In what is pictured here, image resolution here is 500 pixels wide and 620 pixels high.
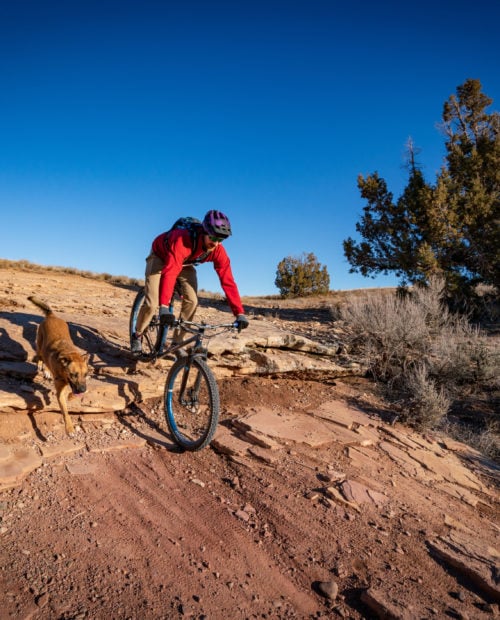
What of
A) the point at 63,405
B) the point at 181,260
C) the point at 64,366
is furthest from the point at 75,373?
the point at 181,260

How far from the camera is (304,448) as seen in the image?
4.87 meters

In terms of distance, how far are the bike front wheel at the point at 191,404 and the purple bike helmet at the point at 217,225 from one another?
4.57 ft

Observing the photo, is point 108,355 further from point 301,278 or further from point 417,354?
point 301,278

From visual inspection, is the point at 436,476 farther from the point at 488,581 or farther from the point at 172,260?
the point at 172,260

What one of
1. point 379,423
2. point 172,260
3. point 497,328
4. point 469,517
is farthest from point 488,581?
point 497,328

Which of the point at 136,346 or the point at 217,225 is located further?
the point at 136,346

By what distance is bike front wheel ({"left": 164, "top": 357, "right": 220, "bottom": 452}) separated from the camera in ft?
13.8

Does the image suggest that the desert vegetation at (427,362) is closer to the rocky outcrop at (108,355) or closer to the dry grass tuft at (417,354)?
the dry grass tuft at (417,354)

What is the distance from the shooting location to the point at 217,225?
449 centimetres

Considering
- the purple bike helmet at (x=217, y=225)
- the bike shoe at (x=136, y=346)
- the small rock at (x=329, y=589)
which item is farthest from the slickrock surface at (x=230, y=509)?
the purple bike helmet at (x=217, y=225)

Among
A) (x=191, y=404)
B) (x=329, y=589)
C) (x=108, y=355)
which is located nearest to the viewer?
(x=329, y=589)

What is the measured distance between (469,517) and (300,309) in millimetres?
11403

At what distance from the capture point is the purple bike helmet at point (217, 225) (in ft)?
14.7

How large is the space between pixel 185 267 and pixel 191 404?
76.6 inches
